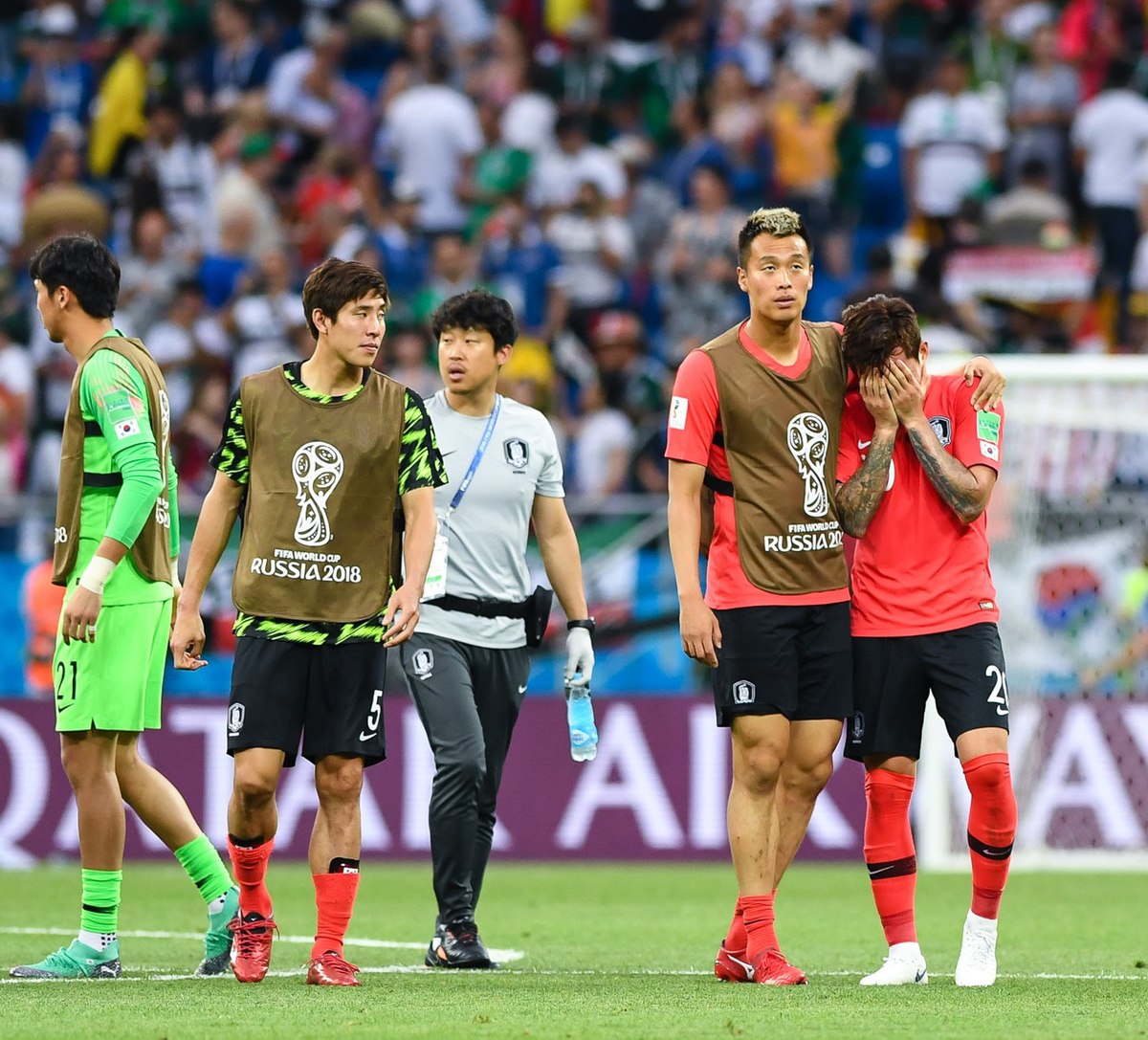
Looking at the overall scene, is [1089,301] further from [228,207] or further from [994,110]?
[228,207]

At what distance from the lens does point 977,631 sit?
736cm

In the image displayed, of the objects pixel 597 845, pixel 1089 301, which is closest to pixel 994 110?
pixel 1089 301

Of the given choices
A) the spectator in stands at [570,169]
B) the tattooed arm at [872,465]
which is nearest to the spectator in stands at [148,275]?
the spectator in stands at [570,169]

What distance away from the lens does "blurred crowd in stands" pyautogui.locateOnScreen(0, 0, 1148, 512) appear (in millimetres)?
16641

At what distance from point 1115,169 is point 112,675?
1258 centimetres

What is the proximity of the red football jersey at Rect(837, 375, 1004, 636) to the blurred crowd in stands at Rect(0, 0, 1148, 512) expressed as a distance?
7.51 m

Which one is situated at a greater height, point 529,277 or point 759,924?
point 529,277

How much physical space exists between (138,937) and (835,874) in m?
5.03

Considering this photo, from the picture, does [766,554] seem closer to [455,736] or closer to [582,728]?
[582,728]

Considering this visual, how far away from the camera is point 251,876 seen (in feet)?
24.2

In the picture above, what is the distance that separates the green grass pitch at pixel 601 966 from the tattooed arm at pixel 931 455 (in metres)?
1.62

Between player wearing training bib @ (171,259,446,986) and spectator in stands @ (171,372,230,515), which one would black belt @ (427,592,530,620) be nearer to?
player wearing training bib @ (171,259,446,986)

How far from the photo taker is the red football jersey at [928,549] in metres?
7.40

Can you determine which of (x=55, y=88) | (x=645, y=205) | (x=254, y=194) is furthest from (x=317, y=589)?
(x=55, y=88)
